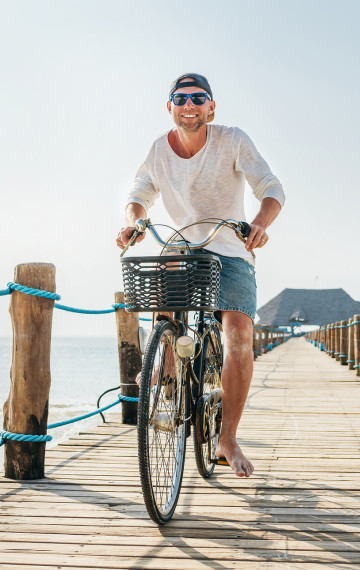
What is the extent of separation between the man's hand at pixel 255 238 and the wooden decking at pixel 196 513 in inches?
44.2

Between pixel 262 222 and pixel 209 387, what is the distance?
0.89 meters

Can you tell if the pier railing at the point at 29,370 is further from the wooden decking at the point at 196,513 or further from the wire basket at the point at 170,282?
the wire basket at the point at 170,282

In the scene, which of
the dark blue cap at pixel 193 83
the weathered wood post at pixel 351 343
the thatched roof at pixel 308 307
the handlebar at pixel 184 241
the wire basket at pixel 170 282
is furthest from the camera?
the thatched roof at pixel 308 307

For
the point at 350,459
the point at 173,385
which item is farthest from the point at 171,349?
the point at 350,459

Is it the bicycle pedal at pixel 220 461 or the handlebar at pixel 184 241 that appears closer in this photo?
the handlebar at pixel 184 241

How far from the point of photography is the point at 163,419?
2424 mm

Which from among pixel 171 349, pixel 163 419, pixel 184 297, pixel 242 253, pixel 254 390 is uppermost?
pixel 242 253

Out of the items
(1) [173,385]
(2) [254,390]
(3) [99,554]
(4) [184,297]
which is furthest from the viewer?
(2) [254,390]

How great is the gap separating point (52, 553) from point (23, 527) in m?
0.34

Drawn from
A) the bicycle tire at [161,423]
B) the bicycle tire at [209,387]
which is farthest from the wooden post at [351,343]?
the bicycle tire at [161,423]

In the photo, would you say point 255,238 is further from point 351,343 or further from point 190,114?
point 351,343

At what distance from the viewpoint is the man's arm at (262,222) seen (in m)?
2.55

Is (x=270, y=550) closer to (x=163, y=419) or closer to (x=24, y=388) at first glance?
(x=163, y=419)

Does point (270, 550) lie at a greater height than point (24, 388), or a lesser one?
lesser
